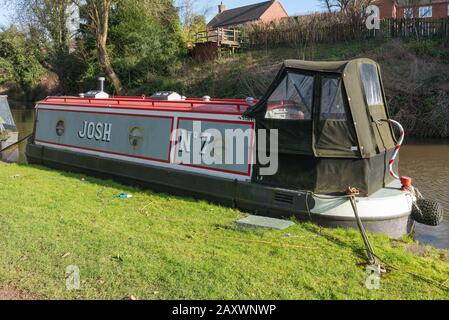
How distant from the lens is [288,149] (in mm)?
6012

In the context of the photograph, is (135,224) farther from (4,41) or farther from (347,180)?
(4,41)

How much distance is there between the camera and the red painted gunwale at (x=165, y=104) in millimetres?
7045

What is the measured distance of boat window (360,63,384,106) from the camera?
6.33m

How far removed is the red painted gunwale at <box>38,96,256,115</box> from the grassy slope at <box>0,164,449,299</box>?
1522 millimetres

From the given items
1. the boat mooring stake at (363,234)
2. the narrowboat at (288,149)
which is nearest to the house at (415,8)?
the narrowboat at (288,149)

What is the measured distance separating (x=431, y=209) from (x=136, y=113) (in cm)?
502

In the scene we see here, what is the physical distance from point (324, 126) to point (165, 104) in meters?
3.36

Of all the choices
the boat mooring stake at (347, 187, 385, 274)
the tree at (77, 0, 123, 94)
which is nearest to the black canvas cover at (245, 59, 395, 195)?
the boat mooring stake at (347, 187, 385, 274)

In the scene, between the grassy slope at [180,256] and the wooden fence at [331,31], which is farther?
the wooden fence at [331,31]

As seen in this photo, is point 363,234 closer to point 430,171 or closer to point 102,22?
point 430,171

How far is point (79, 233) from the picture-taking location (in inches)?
200

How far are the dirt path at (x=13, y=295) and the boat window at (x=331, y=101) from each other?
379 cm

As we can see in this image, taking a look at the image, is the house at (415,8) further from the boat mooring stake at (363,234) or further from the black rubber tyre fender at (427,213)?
the boat mooring stake at (363,234)

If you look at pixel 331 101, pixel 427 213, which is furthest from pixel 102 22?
pixel 427 213
